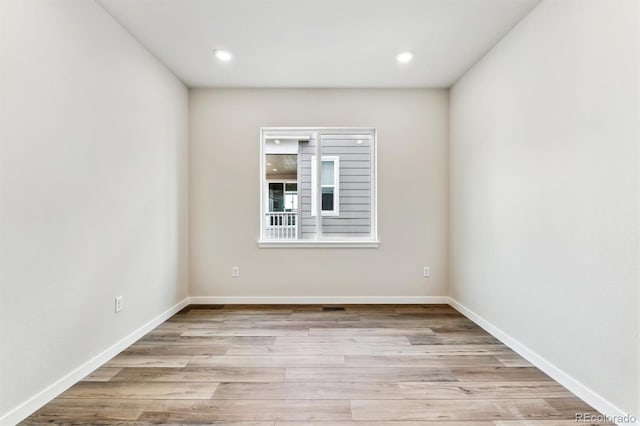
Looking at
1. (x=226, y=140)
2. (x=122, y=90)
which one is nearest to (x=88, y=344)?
(x=122, y=90)

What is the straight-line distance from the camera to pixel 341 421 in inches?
65.0

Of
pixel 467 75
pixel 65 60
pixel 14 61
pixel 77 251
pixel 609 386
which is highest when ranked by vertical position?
pixel 467 75

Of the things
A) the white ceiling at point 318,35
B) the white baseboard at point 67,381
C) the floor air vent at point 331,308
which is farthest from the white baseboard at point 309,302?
the white ceiling at point 318,35

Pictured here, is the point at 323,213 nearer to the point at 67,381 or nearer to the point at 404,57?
the point at 404,57

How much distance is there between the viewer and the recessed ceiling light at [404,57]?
2.93 metres

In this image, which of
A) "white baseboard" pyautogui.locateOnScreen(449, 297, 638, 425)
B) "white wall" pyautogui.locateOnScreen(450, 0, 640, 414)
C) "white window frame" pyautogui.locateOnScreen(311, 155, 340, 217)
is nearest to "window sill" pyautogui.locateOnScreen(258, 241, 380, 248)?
"white window frame" pyautogui.locateOnScreen(311, 155, 340, 217)

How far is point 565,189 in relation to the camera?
1.99m

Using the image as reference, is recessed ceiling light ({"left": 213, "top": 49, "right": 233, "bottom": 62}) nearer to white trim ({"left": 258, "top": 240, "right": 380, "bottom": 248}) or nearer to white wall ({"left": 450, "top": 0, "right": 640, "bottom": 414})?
white trim ({"left": 258, "top": 240, "right": 380, "bottom": 248})

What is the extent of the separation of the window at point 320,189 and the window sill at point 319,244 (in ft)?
0.04

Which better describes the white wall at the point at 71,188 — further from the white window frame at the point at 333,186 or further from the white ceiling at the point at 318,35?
the white window frame at the point at 333,186

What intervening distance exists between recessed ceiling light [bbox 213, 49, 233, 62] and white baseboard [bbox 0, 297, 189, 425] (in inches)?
103

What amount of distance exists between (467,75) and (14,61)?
367 cm

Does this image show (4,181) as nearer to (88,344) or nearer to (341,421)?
(88,344)

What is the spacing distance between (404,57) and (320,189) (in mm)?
1744
